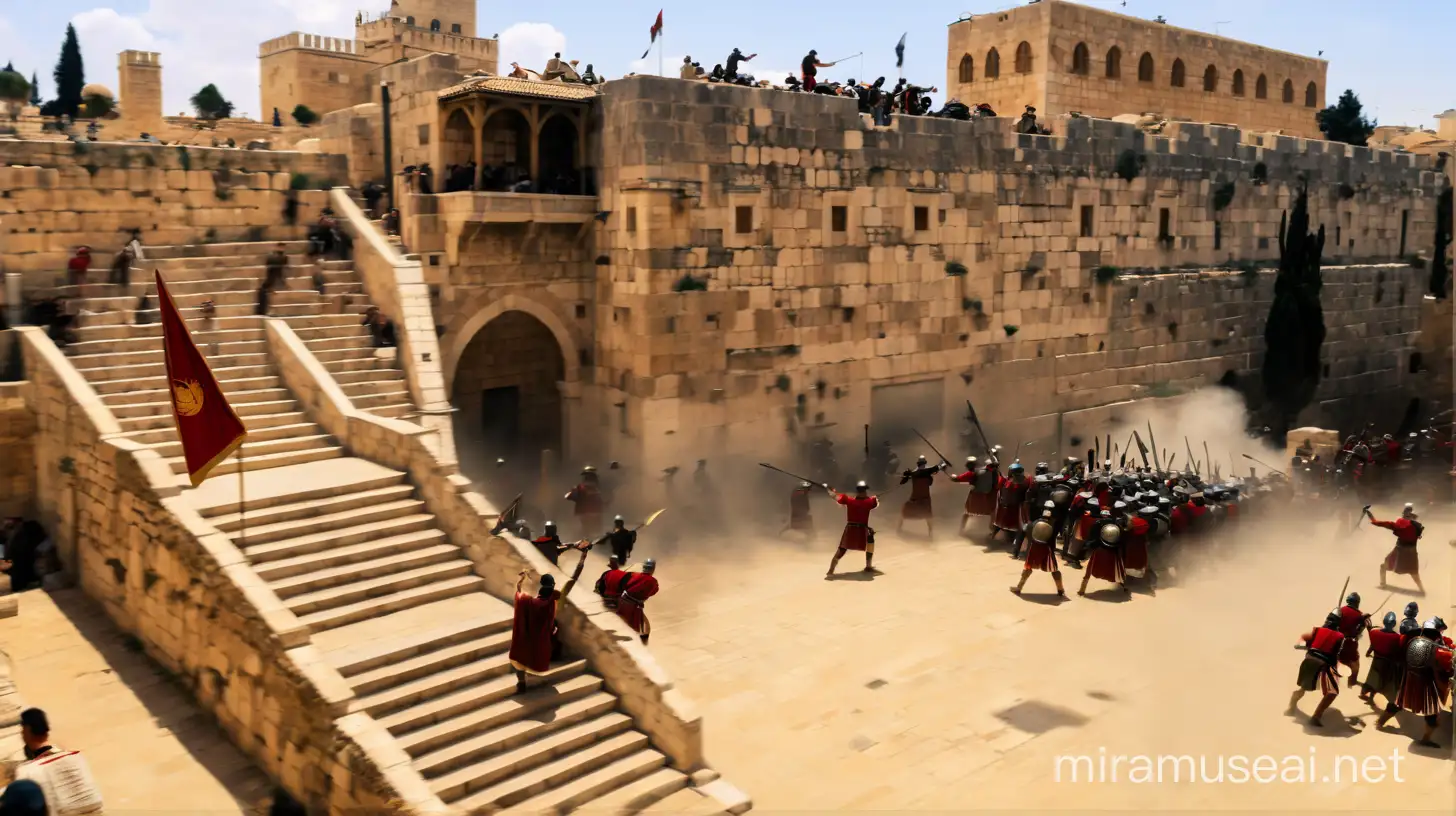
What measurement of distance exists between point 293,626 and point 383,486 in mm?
2732

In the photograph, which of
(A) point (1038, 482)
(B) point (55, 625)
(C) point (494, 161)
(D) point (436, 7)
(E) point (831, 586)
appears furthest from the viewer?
(D) point (436, 7)

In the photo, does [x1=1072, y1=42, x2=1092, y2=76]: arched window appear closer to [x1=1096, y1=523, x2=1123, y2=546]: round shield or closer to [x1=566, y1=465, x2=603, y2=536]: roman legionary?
[x1=1096, y1=523, x2=1123, y2=546]: round shield

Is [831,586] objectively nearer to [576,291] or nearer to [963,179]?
[576,291]

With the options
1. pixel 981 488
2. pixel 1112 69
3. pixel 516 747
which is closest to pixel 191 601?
pixel 516 747

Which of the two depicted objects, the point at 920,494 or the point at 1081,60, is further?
the point at 1081,60

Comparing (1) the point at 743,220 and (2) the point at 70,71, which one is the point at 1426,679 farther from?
(2) the point at 70,71

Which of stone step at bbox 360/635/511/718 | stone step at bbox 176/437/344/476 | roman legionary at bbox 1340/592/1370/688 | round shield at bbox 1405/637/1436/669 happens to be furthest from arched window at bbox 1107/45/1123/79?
stone step at bbox 360/635/511/718

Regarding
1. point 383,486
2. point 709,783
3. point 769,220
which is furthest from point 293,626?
point 769,220

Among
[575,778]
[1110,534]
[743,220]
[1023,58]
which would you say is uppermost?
[1023,58]

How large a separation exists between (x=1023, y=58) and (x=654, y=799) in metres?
20.1

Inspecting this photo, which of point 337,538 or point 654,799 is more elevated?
point 337,538

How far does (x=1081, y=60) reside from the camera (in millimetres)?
24469

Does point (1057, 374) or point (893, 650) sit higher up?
point (1057, 374)

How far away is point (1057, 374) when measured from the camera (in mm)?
20281
